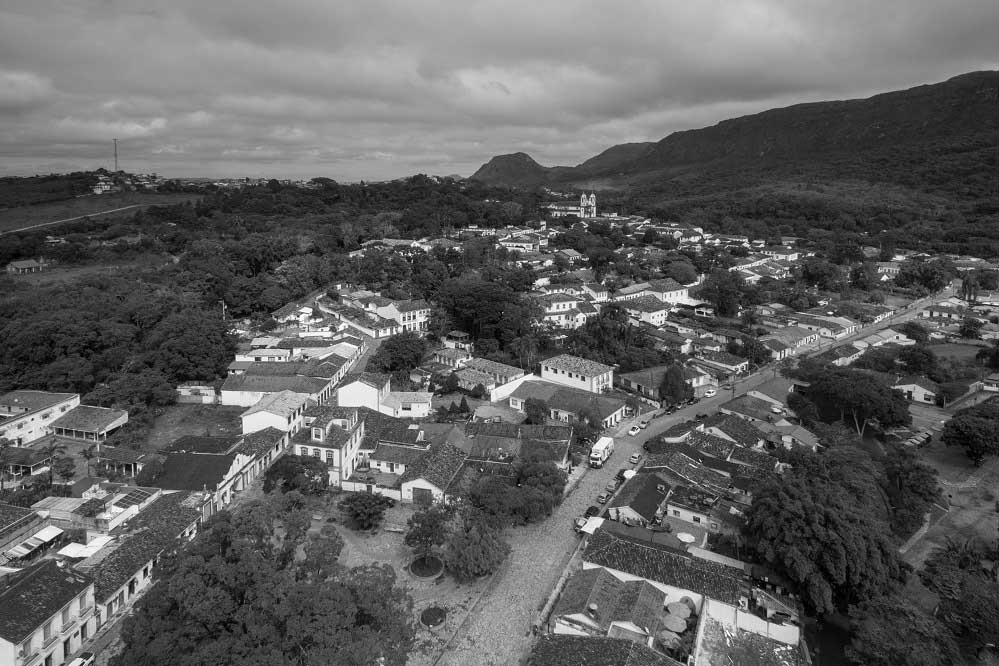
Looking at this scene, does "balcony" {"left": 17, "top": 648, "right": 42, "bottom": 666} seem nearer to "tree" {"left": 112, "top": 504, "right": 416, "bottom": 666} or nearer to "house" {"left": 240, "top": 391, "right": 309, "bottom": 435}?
"tree" {"left": 112, "top": 504, "right": 416, "bottom": 666}

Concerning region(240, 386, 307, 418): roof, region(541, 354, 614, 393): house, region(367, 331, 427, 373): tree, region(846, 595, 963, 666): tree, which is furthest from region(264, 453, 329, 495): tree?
region(846, 595, 963, 666): tree

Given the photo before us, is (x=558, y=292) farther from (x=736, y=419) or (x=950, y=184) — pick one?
(x=950, y=184)

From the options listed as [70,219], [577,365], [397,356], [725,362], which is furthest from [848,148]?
[70,219]

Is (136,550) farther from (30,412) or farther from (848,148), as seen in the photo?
(848,148)

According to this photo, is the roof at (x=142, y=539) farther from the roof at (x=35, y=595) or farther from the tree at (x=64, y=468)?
the tree at (x=64, y=468)

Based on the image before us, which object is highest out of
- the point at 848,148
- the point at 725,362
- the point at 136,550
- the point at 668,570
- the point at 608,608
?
the point at 848,148

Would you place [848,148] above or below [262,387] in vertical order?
above

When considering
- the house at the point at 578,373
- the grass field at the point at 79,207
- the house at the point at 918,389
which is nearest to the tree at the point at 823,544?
the house at the point at 578,373

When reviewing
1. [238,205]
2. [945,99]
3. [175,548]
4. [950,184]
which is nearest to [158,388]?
[175,548]
